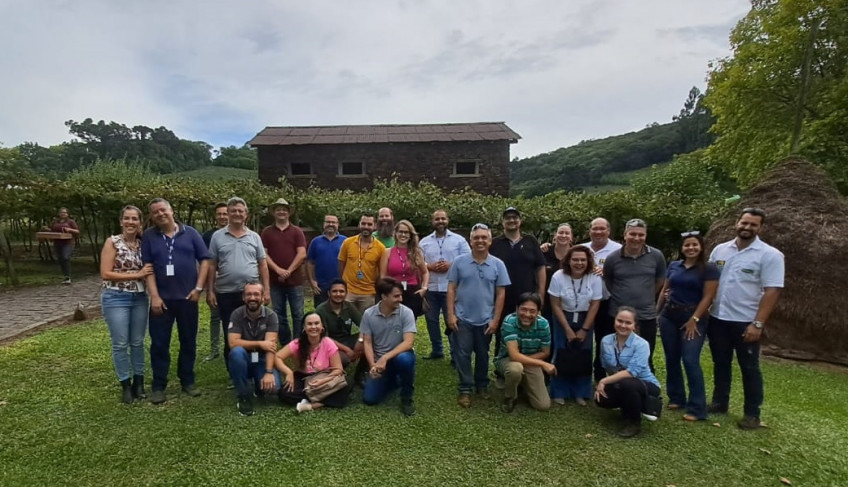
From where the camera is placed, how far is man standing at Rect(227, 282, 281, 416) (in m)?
4.19

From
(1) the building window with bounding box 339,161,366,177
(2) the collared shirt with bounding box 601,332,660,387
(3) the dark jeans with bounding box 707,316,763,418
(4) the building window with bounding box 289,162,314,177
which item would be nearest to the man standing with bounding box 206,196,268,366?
(2) the collared shirt with bounding box 601,332,660,387

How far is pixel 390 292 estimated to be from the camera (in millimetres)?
4414

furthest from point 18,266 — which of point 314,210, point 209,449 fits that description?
point 209,449

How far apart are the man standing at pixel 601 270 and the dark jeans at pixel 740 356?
0.83 meters

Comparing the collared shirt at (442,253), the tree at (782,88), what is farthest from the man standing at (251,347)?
the tree at (782,88)

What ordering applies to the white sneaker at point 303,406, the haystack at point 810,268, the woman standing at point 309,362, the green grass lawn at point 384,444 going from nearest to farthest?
the green grass lawn at point 384,444, the white sneaker at point 303,406, the woman standing at point 309,362, the haystack at point 810,268

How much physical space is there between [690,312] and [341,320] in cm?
313

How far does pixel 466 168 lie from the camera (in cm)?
2072

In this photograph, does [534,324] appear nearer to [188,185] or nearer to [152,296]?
[152,296]

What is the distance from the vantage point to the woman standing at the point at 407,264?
5.17 m

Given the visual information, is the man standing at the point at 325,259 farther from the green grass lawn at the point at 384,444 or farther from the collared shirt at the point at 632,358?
the collared shirt at the point at 632,358

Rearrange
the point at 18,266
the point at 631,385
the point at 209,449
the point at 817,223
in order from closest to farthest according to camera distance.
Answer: the point at 209,449, the point at 631,385, the point at 817,223, the point at 18,266

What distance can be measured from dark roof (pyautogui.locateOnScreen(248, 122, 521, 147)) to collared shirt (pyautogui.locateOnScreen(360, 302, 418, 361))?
16617 millimetres

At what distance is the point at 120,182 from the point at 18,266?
4.35m
